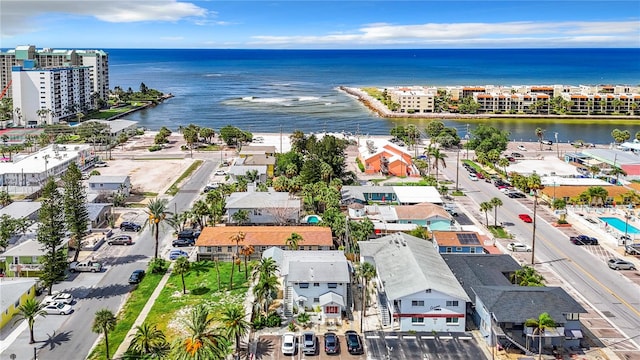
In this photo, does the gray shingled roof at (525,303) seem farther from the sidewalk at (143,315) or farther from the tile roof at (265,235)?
the sidewalk at (143,315)

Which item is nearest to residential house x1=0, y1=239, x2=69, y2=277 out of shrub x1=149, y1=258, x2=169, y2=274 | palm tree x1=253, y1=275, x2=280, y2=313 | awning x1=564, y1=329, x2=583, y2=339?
shrub x1=149, y1=258, x2=169, y2=274

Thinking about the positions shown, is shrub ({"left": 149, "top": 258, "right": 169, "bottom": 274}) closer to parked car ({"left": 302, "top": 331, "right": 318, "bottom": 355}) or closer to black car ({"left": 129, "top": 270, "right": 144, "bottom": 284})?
black car ({"left": 129, "top": 270, "right": 144, "bottom": 284})

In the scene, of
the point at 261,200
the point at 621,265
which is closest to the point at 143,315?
the point at 261,200

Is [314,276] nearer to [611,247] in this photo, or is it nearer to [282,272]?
[282,272]

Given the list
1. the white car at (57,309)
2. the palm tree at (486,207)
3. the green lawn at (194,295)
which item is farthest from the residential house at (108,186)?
the palm tree at (486,207)

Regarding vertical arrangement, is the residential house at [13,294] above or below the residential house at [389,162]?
below

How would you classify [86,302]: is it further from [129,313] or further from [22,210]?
[22,210]
